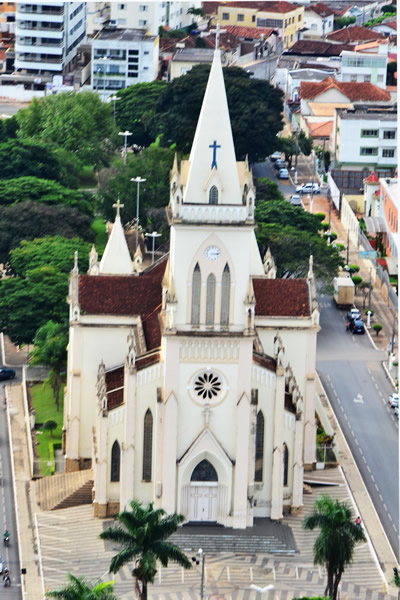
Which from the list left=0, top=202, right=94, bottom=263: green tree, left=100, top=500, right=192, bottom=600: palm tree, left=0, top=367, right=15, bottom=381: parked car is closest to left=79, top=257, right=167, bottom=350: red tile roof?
left=100, top=500, right=192, bottom=600: palm tree

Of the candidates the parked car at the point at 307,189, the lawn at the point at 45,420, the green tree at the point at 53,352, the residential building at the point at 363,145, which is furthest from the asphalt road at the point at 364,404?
the residential building at the point at 363,145

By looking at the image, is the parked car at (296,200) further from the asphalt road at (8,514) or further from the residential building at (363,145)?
the asphalt road at (8,514)

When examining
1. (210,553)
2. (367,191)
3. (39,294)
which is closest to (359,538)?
(210,553)

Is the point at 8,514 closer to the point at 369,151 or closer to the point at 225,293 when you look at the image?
the point at 225,293

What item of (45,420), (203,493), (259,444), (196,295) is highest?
(196,295)

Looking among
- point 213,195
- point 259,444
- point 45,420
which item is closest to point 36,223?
point 45,420

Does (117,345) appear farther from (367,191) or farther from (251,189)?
(367,191)
